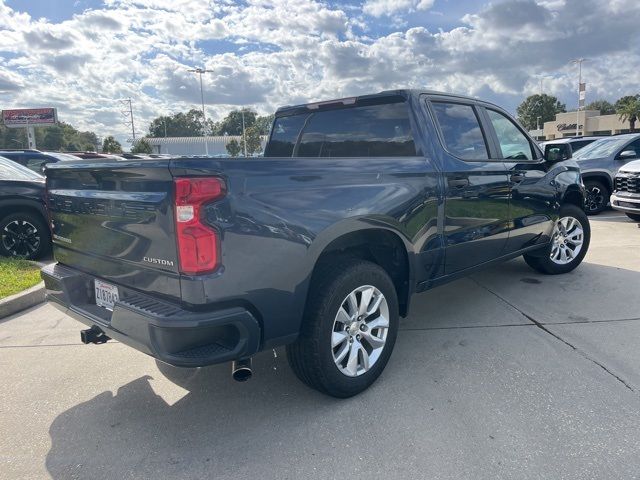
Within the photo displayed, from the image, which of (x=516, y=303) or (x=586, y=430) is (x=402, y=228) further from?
(x=516, y=303)

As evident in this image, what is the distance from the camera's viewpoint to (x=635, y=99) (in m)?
56.1

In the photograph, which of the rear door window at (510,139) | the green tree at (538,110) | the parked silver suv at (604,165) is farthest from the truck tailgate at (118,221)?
the green tree at (538,110)

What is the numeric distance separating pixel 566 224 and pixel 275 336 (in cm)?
444

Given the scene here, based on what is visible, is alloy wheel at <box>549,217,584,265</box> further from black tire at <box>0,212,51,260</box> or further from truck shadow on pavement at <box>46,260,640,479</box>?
black tire at <box>0,212,51,260</box>

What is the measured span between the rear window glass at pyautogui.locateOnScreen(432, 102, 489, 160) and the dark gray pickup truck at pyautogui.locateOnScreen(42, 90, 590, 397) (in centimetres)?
2

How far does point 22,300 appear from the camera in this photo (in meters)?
4.91

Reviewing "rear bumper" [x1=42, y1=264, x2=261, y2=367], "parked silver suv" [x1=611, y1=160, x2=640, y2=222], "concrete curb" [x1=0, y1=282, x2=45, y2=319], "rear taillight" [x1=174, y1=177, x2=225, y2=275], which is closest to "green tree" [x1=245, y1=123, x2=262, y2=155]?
"parked silver suv" [x1=611, y1=160, x2=640, y2=222]

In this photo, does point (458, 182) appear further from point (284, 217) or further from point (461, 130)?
point (284, 217)

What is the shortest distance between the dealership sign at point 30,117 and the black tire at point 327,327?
66.4m

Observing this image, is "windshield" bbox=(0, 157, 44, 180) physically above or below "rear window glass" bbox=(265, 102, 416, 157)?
below

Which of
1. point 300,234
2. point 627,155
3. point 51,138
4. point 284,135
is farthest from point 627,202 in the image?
point 51,138

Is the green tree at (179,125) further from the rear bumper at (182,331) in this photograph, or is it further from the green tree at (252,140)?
the rear bumper at (182,331)

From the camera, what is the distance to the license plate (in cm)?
268

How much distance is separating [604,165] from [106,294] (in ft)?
35.0
